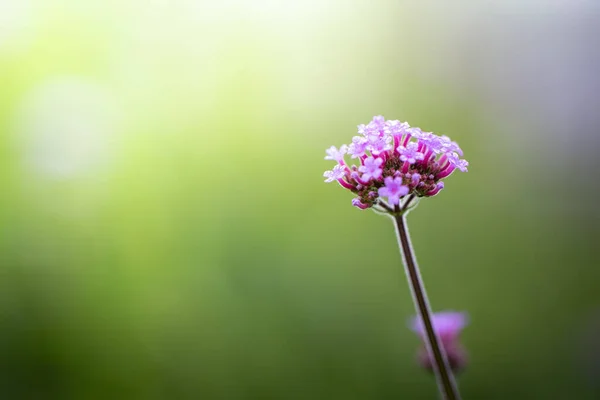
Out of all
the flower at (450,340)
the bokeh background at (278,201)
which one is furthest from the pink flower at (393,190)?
the bokeh background at (278,201)

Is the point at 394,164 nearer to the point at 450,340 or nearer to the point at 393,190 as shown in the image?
the point at 393,190

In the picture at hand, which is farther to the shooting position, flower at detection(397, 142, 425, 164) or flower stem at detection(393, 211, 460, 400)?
flower at detection(397, 142, 425, 164)

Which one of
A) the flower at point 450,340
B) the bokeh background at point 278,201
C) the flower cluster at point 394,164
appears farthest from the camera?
the bokeh background at point 278,201

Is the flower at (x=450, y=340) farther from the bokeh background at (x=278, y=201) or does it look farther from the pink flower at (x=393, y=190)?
the pink flower at (x=393, y=190)

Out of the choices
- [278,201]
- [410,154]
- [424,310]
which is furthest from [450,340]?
[278,201]

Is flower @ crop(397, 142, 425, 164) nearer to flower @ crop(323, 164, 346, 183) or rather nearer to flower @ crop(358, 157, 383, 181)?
flower @ crop(358, 157, 383, 181)

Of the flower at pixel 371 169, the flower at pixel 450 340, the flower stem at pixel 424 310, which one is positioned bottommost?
the flower stem at pixel 424 310

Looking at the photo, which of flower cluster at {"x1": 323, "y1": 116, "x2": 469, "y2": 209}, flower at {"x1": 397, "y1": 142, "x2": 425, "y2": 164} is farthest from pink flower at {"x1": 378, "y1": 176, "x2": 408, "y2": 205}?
flower at {"x1": 397, "y1": 142, "x2": 425, "y2": 164}
